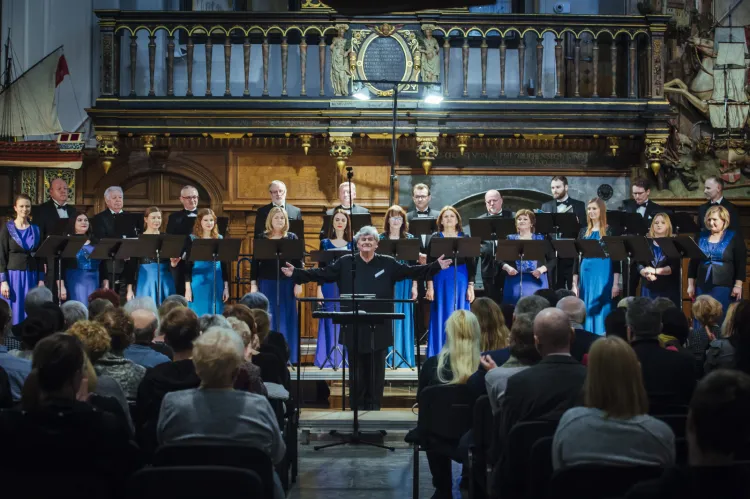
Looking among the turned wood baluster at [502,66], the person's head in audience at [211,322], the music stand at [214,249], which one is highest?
the turned wood baluster at [502,66]

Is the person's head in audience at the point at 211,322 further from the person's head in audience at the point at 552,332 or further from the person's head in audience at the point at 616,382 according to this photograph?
the person's head in audience at the point at 616,382

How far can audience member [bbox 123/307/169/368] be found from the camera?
5.36m

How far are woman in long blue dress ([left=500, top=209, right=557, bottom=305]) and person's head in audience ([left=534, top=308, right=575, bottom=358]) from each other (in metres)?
5.08

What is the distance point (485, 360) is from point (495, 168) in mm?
7283

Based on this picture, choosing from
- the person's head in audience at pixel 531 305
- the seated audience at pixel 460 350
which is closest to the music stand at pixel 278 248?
the seated audience at pixel 460 350

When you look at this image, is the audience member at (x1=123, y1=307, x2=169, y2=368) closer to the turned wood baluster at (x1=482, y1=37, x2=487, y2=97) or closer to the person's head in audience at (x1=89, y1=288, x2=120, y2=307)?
the person's head in audience at (x1=89, y1=288, x2=120, y2=307)

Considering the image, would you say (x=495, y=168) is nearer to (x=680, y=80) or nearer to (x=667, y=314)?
(x=680, y=80)

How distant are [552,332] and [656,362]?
921 mm

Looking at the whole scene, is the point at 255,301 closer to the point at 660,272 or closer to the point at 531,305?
the point at 531,305

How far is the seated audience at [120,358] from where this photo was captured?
4.86m

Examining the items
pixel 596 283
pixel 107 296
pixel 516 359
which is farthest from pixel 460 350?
pixel 596 283

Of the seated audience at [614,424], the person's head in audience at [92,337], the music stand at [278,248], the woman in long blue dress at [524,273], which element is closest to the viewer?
the seated audience at [614,424]

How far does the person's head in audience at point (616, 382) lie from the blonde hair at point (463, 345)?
191cm

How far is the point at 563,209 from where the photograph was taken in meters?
10.7
